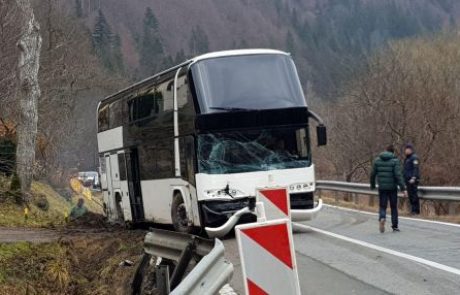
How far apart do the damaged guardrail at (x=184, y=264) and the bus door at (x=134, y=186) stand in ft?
22.3

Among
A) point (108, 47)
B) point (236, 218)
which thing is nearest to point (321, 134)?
point (236, 218)

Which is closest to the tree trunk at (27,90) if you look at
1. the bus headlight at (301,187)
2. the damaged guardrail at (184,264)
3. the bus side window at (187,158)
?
the bus side window at (187,158)

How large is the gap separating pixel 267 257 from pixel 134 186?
1292cm

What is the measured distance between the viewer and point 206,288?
607 cm

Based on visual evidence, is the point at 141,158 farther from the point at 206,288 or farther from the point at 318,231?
the point at 206,288

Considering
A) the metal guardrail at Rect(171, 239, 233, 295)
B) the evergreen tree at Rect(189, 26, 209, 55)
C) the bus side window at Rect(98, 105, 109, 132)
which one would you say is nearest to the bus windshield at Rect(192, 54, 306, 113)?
the metal guardrail at Rect(171, 239, 233, 295)

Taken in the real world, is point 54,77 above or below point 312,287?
above

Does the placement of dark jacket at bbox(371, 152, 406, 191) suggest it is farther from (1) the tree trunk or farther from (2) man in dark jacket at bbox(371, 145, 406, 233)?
(1) the tree trunk

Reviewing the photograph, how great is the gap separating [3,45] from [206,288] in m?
20.4

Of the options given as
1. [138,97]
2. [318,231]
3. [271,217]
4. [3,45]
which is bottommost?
[318,231]

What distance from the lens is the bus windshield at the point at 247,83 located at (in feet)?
45.0

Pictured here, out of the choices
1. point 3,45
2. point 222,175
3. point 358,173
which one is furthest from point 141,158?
point 358,173

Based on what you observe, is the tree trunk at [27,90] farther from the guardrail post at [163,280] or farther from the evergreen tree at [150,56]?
the evergreen tree at [150,56]

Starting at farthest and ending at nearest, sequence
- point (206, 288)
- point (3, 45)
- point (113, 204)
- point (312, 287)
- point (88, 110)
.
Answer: point (88, 110)
point (3, 45)
point (113, 204)
point (312, 287)
point (206, 288)
